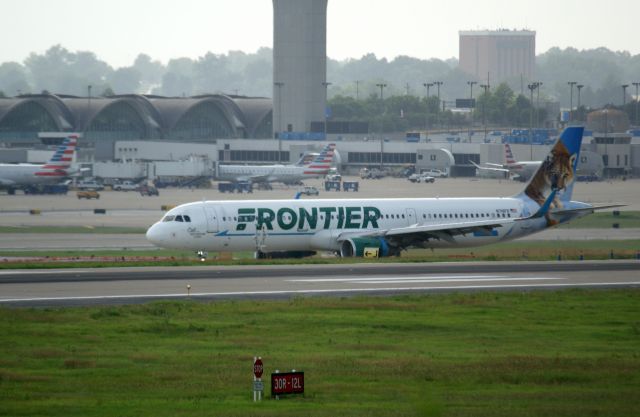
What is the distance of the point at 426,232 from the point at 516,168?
105 m

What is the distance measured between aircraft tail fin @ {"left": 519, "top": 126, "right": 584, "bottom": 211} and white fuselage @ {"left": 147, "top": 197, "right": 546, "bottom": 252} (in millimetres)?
2344

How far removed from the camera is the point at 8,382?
29.5 metres

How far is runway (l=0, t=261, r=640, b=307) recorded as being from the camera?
47.7 meters

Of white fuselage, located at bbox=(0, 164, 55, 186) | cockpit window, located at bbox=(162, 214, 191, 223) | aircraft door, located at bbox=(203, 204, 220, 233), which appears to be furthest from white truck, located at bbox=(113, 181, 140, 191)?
aircraft door, located at bbox=(203, 204, 220, 233)

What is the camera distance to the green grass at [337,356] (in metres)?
27.3

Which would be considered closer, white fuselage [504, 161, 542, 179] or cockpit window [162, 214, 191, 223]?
cockpit window [162, 214, 191, 223]

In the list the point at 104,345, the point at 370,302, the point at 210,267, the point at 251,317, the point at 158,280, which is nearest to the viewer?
the point at 104,345

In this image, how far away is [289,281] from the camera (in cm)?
5334

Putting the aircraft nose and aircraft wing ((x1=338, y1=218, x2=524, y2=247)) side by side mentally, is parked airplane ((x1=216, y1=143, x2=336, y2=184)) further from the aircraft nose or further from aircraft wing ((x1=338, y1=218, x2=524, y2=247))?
the aircraft nose

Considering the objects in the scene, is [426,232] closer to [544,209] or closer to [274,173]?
[544,209]

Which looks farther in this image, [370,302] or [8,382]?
[370,302]

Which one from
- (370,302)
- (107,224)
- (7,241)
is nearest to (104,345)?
(370,302)

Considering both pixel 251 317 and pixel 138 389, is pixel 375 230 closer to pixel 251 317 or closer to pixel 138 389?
pixel 251 317

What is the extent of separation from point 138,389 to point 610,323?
19.3 m
